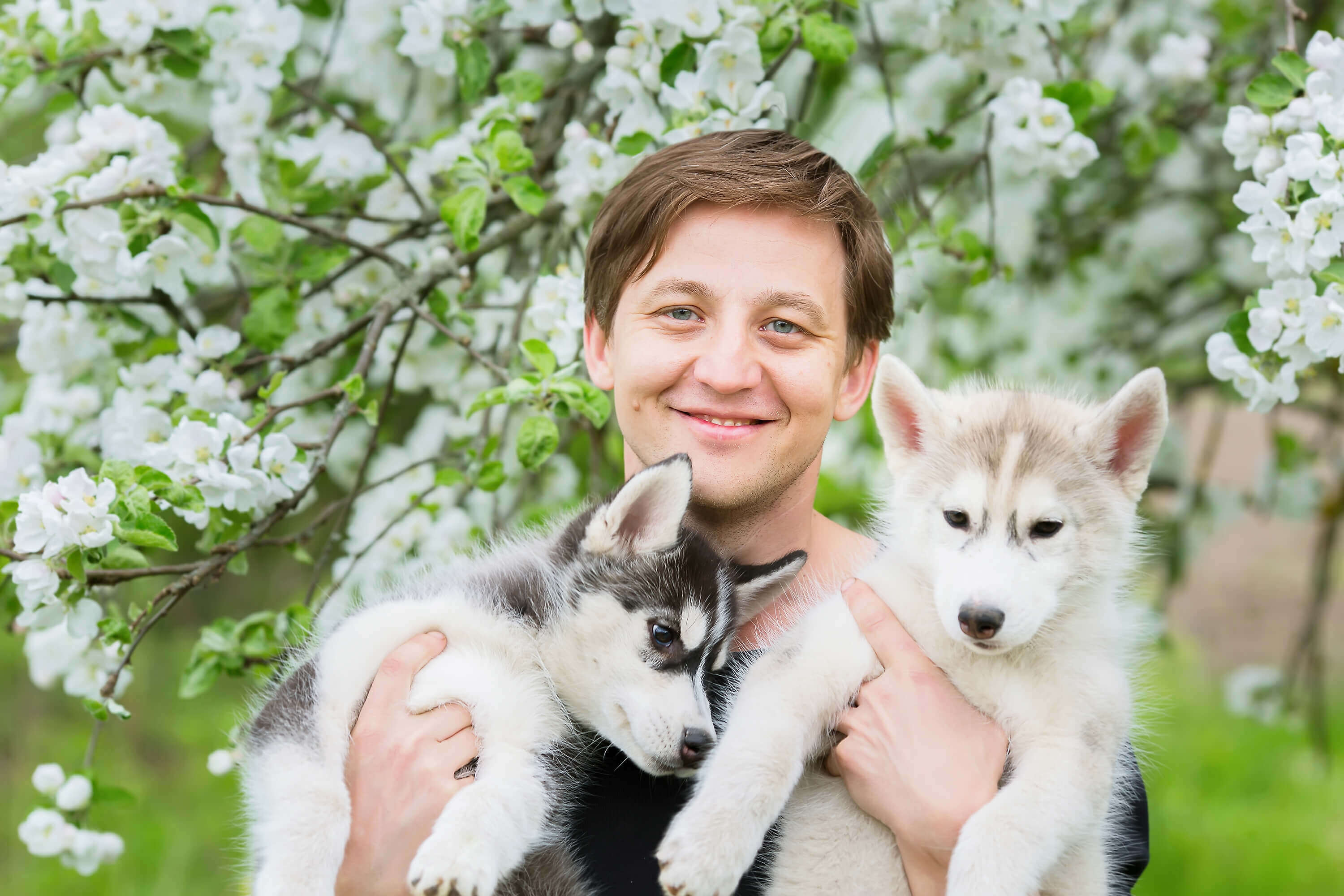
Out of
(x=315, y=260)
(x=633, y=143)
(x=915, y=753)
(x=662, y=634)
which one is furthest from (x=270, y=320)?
(x=915, y=753)

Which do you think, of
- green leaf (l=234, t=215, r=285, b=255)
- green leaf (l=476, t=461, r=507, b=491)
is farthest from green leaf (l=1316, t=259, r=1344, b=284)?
green leaf (l=234, t=215, r=285, b=255)

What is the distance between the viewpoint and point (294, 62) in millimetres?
4168

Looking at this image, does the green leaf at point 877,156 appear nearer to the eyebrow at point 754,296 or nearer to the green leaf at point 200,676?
the eyebrow at point 754,296

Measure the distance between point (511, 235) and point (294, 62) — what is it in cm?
111

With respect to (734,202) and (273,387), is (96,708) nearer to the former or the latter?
(273,387)

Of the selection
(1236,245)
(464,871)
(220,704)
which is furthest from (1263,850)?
(220,704)

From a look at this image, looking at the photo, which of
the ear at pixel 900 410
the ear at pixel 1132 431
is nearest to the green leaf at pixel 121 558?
the ear at pixel 900 410

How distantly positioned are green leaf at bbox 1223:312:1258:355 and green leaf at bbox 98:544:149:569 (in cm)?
300

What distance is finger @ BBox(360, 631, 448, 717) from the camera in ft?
8.82

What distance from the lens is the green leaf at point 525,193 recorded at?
3.29 m

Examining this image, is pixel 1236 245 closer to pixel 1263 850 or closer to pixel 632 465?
pixel 1263 850

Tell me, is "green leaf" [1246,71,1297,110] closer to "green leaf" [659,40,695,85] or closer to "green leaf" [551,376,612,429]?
"green leaf" [659,40,695,85]

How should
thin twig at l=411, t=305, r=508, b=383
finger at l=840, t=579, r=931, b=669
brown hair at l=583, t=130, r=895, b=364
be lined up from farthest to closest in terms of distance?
thin twig at l=411, t=305, r=508, b=383, brown hair at l=583, t=130, r=895, b=364, finger at l=840, t=579, r=931, b=669

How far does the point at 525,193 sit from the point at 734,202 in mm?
677
